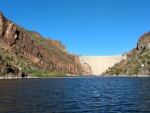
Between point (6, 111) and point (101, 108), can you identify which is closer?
point (6, 111)

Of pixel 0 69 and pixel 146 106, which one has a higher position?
pixel 0 69

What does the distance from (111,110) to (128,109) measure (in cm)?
245

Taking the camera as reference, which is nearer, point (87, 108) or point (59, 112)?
point (59, 112)

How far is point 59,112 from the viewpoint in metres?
37.5

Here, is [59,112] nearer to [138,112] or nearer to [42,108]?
[42,108]

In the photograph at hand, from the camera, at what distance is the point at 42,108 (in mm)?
40625

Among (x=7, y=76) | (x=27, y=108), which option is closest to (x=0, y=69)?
(x=7, y=76)

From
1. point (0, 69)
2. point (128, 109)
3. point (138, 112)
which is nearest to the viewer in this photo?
point (138, 112)

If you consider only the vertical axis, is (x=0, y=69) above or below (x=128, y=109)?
above

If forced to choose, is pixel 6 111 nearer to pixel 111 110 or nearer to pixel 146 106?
pixel 111 110

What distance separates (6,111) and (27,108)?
3.53m

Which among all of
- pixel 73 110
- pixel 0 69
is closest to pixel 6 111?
pixel 73 110

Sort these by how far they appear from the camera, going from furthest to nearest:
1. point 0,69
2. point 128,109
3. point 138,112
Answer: point 0,69 → point 128,109 → point 138,112

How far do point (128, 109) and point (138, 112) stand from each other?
265cm
